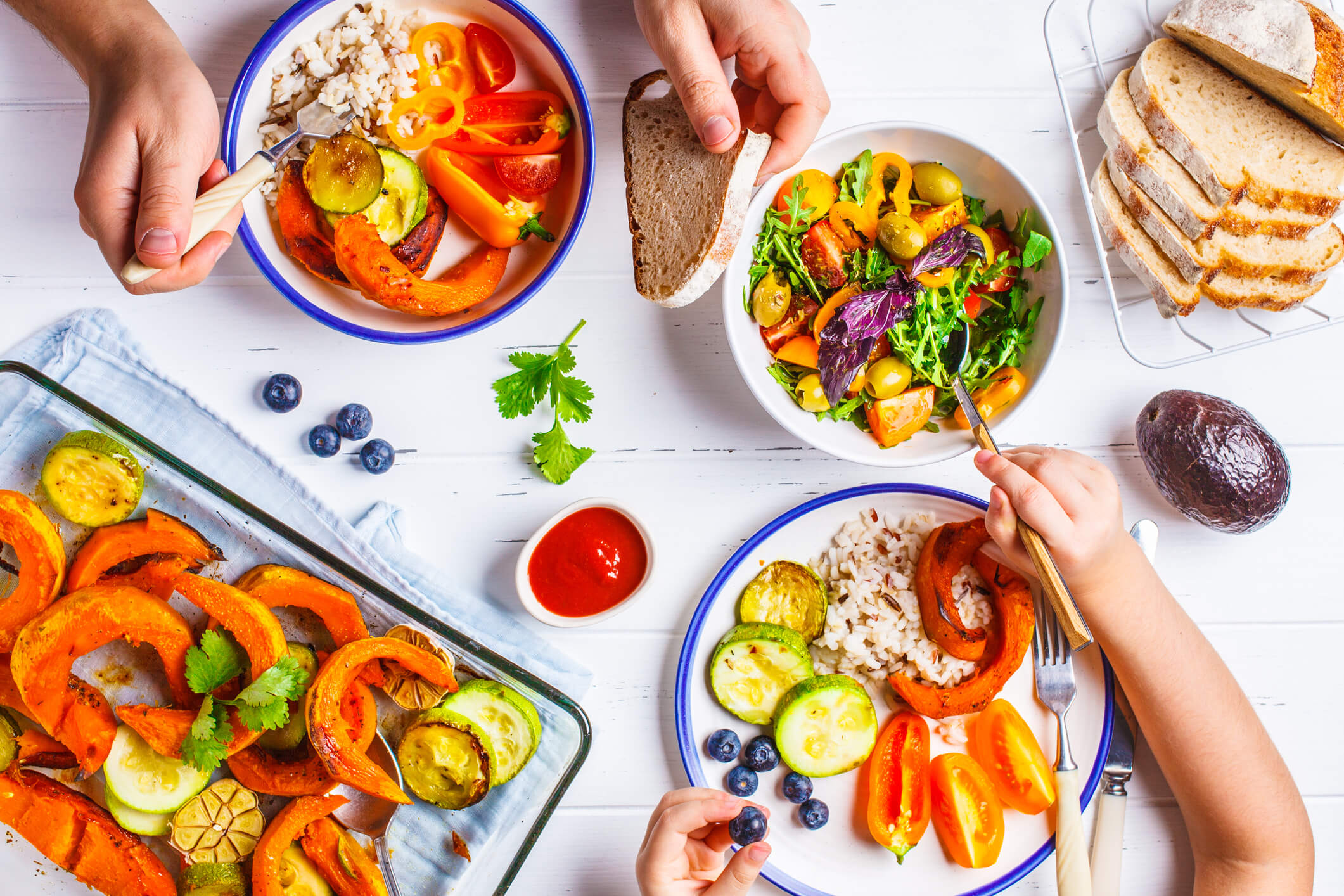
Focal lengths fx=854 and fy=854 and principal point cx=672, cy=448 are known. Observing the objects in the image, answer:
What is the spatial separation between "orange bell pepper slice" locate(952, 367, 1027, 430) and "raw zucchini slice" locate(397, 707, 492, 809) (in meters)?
1.05

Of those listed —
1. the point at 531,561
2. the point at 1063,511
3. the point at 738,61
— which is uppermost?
the point at 738,61

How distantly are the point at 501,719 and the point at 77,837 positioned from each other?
804mm

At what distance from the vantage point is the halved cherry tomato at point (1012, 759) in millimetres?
1624

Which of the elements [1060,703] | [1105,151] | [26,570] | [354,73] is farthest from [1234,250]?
[26,570]

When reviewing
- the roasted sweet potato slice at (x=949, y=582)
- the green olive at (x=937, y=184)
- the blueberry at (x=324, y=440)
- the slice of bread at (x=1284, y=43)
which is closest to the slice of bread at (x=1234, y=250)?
the slice of bread at (x=1284, y=43)

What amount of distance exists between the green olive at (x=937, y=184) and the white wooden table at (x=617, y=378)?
0.63ft

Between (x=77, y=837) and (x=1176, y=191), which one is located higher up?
(x=1176, y=191)

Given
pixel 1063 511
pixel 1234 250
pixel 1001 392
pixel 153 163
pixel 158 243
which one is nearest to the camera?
pixel 158 243

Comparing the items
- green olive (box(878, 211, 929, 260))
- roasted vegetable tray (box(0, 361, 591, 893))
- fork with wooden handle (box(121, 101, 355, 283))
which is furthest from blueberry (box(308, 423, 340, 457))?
green olive (box(878, 211, 929, 260))

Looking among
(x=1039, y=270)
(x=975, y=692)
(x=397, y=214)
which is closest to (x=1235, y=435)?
(x=1039, y=270)

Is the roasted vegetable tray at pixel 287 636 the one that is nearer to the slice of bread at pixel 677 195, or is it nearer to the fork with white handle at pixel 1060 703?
the slice of bread at pixel 677 195

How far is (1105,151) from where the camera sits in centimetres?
173

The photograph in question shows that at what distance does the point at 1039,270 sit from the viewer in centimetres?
159

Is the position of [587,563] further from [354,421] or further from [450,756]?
[354,421]
